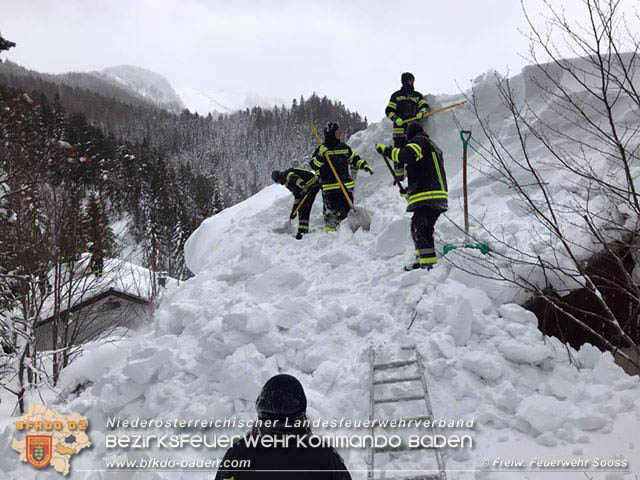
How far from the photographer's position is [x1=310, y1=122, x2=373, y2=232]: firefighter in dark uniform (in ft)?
25.5

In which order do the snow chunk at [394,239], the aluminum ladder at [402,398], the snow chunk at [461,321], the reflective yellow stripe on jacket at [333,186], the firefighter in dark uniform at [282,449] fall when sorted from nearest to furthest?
1. the firefighter in dark uniform at [282,449]
2. the aluminum ladder at [402,398]
3. the snow chunk at [461,321]
4. the snow chunk at [394,239]
5. the reflective yellow stripe on jacket at [333,186]

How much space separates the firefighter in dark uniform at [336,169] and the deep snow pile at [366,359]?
1.61 meters

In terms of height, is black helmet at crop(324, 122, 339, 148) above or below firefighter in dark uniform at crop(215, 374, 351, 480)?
above

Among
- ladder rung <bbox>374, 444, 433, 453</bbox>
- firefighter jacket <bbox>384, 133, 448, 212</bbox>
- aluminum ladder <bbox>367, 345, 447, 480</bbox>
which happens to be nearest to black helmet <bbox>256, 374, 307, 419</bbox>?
aluminum ladder <bbox>367, 345, 447, 480</bbox>

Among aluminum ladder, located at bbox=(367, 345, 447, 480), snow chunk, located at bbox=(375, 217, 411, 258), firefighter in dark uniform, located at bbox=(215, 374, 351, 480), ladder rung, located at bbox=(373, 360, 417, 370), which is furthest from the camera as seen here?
snow chunk, located at bbox=(375, 217, 411, 258)

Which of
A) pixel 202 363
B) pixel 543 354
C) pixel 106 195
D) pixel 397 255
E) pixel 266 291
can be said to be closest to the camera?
pixel 543 354

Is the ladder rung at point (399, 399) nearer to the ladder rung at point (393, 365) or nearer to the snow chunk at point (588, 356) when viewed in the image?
the ladder rung at point (393, 365)

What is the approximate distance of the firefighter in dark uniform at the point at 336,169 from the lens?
776cm

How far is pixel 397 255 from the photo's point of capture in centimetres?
625

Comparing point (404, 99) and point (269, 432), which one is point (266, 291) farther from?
point (404, 99)

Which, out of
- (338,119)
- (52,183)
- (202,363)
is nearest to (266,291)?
(202,363)

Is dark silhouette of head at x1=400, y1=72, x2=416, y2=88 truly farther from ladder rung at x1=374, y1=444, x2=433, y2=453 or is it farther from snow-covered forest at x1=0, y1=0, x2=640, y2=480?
ladder rung at x1=374, y1=444, x2=433, y2=453

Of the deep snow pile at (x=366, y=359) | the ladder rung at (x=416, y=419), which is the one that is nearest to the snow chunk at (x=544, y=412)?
the deep snow pile at (x=366, y=359)

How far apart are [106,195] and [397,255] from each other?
44.0 m
